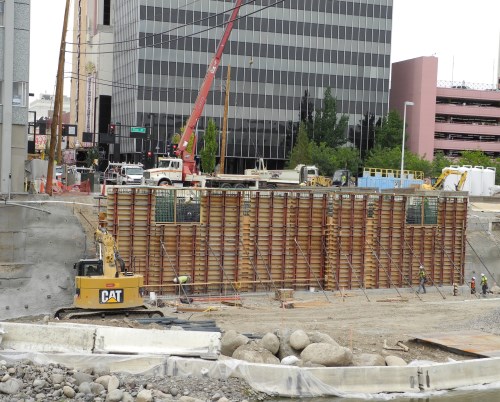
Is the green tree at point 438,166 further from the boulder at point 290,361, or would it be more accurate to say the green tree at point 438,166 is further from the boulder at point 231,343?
the boulder at point 290,361

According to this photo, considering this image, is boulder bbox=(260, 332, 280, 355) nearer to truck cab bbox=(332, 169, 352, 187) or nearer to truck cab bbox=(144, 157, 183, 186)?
truck cab bbox=(144, 157, 183, 186)

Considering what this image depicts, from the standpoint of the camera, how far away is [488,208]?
5741 cm

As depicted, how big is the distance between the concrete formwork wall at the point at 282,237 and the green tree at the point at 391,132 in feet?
196

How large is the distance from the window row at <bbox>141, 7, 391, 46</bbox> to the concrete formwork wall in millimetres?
58193

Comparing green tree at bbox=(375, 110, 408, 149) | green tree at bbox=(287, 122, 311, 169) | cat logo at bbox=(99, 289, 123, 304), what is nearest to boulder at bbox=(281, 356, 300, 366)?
cat logo at bbox=(99, 289, 123, 304)

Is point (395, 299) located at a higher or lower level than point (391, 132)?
lower

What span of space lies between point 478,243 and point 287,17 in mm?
59436

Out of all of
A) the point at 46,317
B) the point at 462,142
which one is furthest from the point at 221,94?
the point at 46,317

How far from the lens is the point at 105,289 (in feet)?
92.7

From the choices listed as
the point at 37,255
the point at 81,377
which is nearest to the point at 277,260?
the point at 37,255

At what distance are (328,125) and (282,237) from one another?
6312 centimetres

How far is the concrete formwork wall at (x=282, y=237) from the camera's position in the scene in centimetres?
3697

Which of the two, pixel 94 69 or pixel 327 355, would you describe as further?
pixel 94 69

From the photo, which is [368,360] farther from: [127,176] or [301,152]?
[301,152]
